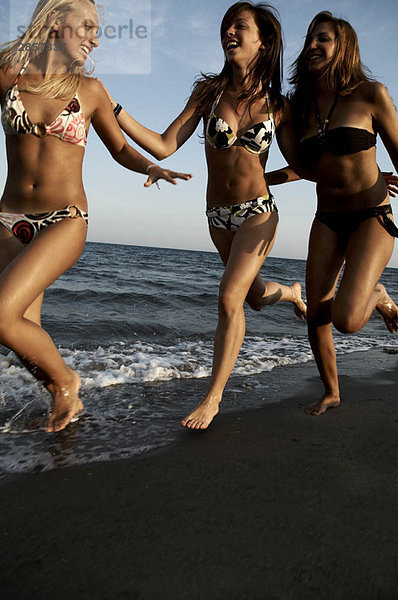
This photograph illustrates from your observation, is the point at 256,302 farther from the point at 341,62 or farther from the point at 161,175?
the point at 341,62

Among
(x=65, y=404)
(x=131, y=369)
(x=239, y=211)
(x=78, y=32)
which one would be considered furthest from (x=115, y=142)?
(x=131, y=369)

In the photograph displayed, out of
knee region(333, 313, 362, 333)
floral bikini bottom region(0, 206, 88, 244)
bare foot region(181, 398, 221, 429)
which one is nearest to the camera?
floral bikini bottom region(0, 206, 88, 244)

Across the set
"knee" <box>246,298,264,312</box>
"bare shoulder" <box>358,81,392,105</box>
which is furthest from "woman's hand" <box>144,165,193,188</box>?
"knee" <box>246,298,264,312</box>

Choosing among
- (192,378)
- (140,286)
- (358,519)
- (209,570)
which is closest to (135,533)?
(209,570)

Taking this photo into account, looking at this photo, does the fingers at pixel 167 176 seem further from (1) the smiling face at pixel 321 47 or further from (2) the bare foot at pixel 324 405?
(2) the bare foot at pixel 324 405

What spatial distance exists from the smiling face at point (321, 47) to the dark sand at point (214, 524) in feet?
8.40

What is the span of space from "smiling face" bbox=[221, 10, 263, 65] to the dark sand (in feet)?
8.56

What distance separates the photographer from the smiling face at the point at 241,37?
3264 millimetres

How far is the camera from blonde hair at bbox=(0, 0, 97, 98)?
274 cm

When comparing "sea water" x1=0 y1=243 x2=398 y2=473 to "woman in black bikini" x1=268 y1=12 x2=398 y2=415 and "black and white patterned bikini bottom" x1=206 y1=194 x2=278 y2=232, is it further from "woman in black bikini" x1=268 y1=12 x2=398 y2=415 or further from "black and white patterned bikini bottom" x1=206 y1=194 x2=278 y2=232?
"black and white patterned bikini bottom" x1=206 y1=194 x2=278 y2=232

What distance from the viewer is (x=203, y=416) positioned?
116 inches

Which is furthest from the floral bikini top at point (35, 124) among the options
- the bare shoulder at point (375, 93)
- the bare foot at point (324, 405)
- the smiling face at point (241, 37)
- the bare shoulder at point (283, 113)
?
the bare foot at point (324, 405)

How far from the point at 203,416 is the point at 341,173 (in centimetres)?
191

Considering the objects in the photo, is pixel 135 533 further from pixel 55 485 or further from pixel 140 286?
pixel 140 286
